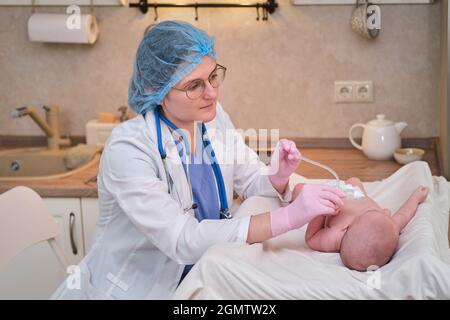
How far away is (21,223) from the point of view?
1.42m

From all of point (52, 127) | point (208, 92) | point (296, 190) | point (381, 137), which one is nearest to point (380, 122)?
point (381, 137)

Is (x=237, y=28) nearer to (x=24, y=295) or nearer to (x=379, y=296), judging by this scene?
(x=24, y=295)

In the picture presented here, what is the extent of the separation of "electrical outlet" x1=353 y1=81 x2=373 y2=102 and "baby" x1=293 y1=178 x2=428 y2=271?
33.5 inches

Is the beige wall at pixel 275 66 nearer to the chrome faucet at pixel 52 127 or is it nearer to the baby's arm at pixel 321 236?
the chrome faucet at pixel 52 127

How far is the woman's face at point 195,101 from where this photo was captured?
1.30 meters

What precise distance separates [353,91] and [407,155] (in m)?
0.32

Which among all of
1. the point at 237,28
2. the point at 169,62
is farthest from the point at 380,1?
the point at 169,62

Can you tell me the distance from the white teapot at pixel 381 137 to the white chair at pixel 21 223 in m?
1.06

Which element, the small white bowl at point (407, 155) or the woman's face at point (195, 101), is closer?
the woman's face at point (195, 101)

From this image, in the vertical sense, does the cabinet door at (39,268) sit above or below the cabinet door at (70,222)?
below

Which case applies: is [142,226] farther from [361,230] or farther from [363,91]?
[363,91]

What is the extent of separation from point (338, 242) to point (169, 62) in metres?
0.51

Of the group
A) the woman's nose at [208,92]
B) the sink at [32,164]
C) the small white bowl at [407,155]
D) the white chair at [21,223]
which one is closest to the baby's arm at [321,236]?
the woman's nose at [208,92]

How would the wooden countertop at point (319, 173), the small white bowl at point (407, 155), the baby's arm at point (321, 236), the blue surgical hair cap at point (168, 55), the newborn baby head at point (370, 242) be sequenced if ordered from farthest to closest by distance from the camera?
the small white bowl at point (407, 155) → the wooden countertop at point (319, 173) → the blue surgical hair cap at point (168, 55) → the baby's arm at point (321, 236) → the newborn baby head at point (370, 242)
